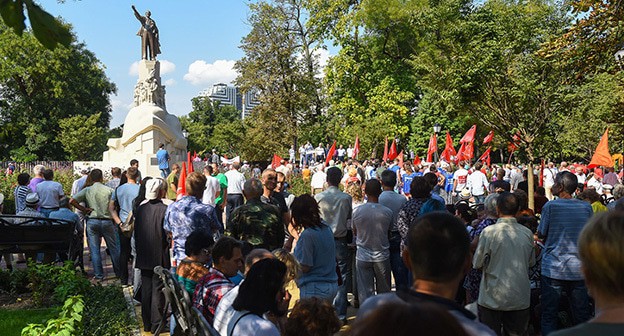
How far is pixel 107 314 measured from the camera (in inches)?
279

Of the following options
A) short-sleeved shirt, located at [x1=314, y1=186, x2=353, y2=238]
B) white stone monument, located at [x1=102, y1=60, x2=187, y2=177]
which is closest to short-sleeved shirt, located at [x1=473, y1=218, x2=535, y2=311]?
short-sleeved shirt, located at [x1=314, y1=186, x2=353, y2=238]

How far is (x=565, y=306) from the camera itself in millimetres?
5895

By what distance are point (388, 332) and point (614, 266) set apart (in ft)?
3.48

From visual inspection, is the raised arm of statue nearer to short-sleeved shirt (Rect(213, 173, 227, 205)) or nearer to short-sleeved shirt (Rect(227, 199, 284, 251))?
short-sleeved shirt (Rect(213, 173, 227, 205))

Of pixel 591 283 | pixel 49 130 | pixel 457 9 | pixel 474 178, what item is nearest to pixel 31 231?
pixel 591 283

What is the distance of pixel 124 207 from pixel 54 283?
58.0 inches

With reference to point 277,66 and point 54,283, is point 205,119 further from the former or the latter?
point 54,283

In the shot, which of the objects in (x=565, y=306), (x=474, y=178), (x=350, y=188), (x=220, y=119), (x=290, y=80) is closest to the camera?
(x=565, y=306)

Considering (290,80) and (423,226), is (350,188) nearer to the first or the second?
(423,226)

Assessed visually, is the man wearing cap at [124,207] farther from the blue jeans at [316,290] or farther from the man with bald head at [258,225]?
the blue jeans at [316,290]

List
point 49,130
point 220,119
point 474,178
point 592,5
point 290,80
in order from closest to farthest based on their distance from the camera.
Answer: point 592,5
point 474,178
point 290,80
point 49,130
point 220,119

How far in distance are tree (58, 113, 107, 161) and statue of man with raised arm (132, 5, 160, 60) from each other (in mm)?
25643

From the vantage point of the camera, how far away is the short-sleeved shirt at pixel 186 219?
651cm

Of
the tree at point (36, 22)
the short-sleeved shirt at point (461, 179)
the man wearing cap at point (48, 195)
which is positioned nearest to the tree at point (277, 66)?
the short-sleeved shirt at point (461, 179)
